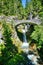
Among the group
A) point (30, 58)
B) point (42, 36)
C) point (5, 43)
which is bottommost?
point (30, 58)

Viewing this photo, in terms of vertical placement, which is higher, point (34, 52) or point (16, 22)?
point (16, 22)

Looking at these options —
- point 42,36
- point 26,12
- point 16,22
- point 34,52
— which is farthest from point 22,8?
point 42,36

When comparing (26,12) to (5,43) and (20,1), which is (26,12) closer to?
(20,1)

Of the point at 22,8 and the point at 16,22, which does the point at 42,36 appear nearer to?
the point at 16,22

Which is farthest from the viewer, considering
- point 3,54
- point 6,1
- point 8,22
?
point 6,1

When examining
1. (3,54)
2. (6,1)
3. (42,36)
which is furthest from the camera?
(6,1)

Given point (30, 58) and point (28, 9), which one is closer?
point (30, 58)

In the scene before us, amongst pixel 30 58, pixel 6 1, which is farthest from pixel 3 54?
pixel 6 1

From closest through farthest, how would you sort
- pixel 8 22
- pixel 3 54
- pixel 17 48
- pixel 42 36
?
pixel 42 36
pixel 3 54
pixel 17 48
pixel 8 22

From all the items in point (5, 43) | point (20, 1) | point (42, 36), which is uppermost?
point (20, 1)
